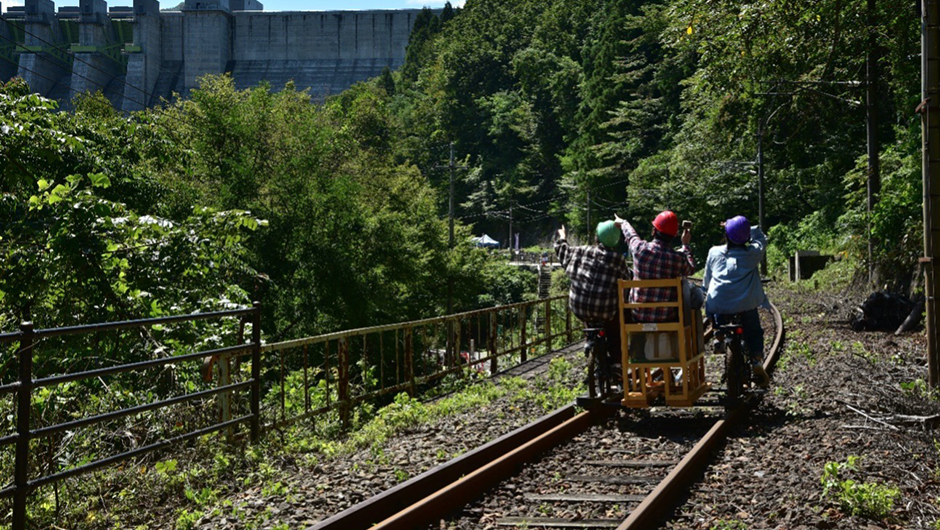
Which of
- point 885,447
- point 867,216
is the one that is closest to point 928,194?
point 885,447

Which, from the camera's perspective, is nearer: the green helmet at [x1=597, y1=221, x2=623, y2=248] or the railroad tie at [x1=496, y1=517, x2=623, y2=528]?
the railroad tie at [x1=496, y1=517, x2=623, y2=528]

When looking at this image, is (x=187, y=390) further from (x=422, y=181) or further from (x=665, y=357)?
(x=422, y=181)

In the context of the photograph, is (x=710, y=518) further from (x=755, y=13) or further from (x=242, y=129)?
(x=242, y=129)

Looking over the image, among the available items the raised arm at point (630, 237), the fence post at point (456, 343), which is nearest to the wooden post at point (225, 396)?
the raised arm at point (630, 237)

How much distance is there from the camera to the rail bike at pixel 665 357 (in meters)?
7.84

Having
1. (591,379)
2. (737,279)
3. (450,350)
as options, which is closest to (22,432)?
(591,379)

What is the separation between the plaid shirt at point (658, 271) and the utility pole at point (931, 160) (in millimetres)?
2367

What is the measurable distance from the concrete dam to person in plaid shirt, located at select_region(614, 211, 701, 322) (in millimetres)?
154195

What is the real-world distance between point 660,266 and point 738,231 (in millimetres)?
812

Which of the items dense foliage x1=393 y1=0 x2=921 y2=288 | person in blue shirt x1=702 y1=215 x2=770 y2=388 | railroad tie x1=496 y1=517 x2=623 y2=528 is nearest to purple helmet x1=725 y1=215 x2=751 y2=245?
person in blue shirt x1=702 y1=215 x2=770 y2=388

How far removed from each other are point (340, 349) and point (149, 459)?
2.37 m

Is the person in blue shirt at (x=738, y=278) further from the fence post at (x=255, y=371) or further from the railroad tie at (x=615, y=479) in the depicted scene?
the fence post at (x=255, y=371)

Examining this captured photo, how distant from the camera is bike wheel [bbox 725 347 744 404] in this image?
8.13m

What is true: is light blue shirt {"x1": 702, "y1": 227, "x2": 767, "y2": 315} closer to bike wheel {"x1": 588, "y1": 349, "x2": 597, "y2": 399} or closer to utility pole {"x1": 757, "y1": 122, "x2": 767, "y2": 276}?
bike wheel {"x1": 588, "y1": 349, "x2": 597, "y2": 399}
